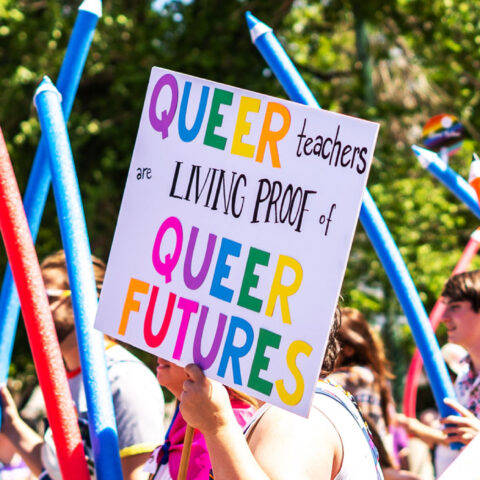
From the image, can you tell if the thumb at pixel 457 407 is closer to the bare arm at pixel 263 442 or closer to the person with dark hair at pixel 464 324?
the person with dark hair at pixel 464 324

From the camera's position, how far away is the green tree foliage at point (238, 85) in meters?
6.44

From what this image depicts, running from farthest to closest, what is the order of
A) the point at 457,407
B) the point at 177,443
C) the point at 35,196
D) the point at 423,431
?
the point at 423,431
the point at 457,407
the point at 35,196
the point at 177,443

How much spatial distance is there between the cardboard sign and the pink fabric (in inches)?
10.5

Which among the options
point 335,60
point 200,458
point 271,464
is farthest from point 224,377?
point 335,60

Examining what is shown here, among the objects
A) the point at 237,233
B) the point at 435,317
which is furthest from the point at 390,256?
the point at 435,317

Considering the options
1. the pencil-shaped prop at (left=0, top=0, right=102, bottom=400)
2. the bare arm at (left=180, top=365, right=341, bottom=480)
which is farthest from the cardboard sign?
the pencil-shaped prop at (left=0, top=0, right=102, bottom=400)

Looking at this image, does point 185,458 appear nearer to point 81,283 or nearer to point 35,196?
point 81,283

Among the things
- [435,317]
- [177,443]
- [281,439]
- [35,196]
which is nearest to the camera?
[281,439]

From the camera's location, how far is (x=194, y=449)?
5.52 feet

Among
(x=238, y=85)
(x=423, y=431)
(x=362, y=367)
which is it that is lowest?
(x=423, y=431)

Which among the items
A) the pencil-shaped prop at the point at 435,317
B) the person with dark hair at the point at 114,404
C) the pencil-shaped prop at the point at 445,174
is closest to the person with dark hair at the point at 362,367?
the pencil-shaped prop at the point at 435,317

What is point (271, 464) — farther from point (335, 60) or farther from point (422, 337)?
point (335, 60)

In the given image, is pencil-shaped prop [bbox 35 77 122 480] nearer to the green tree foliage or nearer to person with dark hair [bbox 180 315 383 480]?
person with dark hair [bbox 180 315 383 480]

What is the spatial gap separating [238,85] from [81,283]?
18.3 ft
